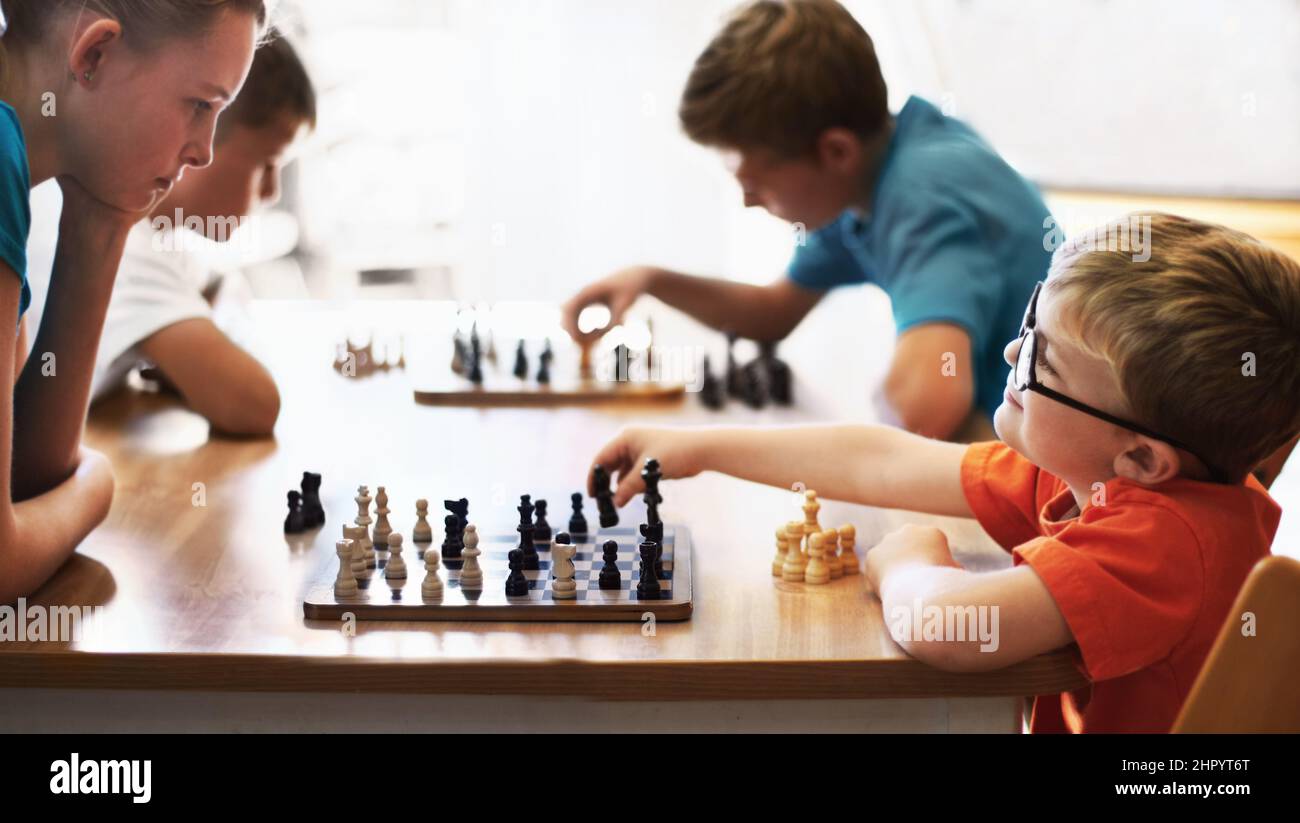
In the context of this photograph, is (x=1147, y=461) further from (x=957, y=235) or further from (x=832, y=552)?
(x=957, y=235)

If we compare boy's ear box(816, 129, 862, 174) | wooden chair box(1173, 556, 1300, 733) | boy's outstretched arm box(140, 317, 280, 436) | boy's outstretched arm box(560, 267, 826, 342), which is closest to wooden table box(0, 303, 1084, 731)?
wooden chair box(1173, 556, 1300, 733)

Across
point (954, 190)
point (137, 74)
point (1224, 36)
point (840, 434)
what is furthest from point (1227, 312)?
point (1224, 36)

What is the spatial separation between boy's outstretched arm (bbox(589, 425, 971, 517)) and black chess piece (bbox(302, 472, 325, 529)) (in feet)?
1.07

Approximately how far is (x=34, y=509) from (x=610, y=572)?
593 mm

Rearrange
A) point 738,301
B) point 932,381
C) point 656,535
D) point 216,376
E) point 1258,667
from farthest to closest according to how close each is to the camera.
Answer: point 738,301
point 216,376
point 932,381
point 656,535
point 1258,667

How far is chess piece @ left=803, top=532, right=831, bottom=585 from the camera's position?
1.36 m

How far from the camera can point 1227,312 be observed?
1.18 metres

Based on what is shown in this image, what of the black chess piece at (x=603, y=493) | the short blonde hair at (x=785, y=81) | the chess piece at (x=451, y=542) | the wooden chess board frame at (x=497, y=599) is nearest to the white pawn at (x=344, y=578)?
the wooden chess board frame at (x=497, y=599)

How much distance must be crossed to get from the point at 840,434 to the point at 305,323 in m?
1.45

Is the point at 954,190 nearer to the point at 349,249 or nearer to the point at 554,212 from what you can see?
the point at 554,212

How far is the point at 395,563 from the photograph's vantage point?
132 centimetres

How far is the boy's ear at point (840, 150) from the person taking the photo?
2.11 m

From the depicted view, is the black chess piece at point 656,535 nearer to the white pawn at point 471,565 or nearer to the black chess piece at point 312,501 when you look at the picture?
the white pawn at point 471,565

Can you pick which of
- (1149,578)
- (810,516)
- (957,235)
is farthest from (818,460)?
(957,235)
